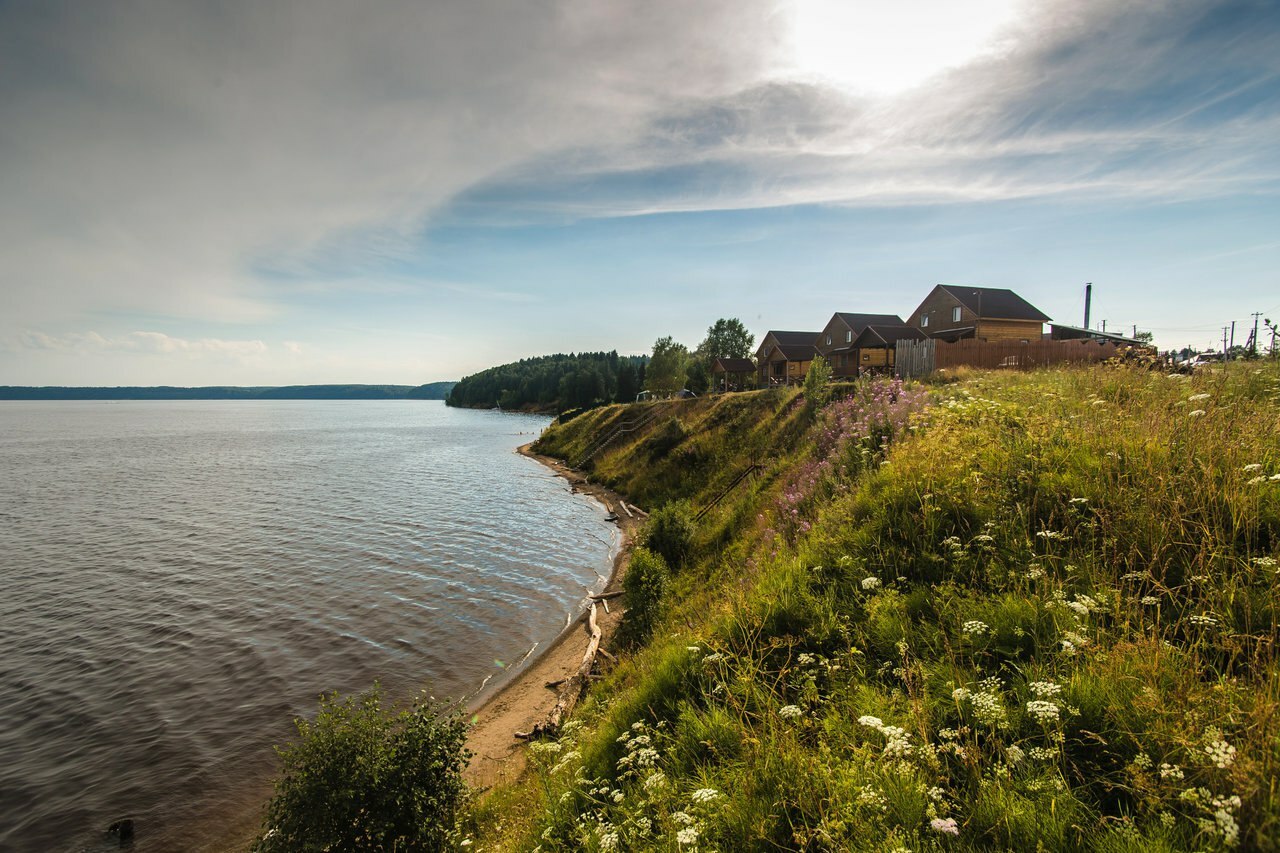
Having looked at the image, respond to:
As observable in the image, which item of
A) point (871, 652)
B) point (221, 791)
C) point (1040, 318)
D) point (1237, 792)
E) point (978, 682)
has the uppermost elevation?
point (1040, 318)

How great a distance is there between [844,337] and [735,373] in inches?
1006

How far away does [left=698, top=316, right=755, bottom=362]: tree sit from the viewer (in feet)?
343

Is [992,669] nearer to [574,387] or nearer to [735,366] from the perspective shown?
[735,366]

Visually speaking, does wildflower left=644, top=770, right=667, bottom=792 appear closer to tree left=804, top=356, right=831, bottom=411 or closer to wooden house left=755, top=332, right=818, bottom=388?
tree left=804, top=356, right=831, bottom=411

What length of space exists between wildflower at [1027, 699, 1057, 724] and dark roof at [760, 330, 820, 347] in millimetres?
70886

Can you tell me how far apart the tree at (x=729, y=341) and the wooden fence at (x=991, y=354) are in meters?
78.6

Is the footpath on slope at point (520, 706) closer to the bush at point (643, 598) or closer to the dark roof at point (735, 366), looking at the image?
the bush at point (643, 598)

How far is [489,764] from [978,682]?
9256mm

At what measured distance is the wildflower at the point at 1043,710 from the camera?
3260mm

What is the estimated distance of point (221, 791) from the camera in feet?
31.3

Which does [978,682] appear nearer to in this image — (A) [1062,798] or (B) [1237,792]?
(A) [1062,798]

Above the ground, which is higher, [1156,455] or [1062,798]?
[1156,455]

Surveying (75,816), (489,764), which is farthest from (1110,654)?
(75,816)

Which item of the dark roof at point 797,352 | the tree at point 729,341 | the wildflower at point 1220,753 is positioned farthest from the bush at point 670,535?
the tree at point 729,341
